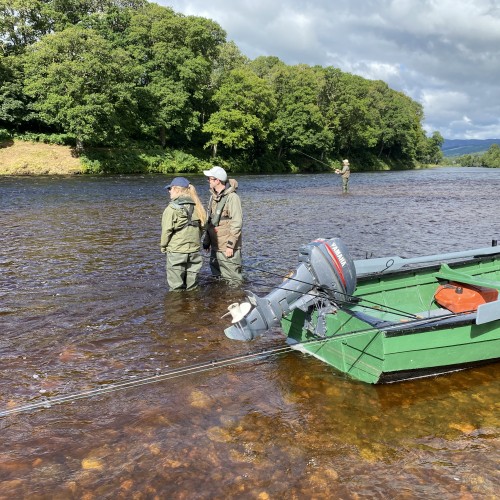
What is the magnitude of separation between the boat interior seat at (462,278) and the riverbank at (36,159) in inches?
1510

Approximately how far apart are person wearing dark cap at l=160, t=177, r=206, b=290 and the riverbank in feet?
115

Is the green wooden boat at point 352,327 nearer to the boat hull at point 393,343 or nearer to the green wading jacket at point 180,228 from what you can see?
the boat hull at point 393,343

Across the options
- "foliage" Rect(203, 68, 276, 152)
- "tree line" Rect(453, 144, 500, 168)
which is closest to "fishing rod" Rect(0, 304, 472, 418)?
"foliage" Rect(203, 68, 276, 152)

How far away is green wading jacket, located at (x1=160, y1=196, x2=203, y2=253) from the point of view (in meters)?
8.38

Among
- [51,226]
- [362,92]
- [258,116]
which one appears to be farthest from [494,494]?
[362,92]

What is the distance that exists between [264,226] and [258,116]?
47277 millimetres

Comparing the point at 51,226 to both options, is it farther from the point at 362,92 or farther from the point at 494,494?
the point at 362,92

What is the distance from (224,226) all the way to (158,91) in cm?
4781

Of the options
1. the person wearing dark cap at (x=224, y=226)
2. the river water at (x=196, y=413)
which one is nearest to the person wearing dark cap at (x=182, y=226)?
the person wearing dark cap at (x=224, y=226)

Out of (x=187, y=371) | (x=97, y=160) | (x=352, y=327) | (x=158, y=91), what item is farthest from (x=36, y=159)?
(x=352, y=327)

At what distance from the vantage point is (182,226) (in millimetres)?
8555

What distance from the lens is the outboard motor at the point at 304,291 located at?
5.80 metres

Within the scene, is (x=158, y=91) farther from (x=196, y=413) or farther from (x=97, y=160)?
(x=196, y=413)

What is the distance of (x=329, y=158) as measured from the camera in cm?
7888
